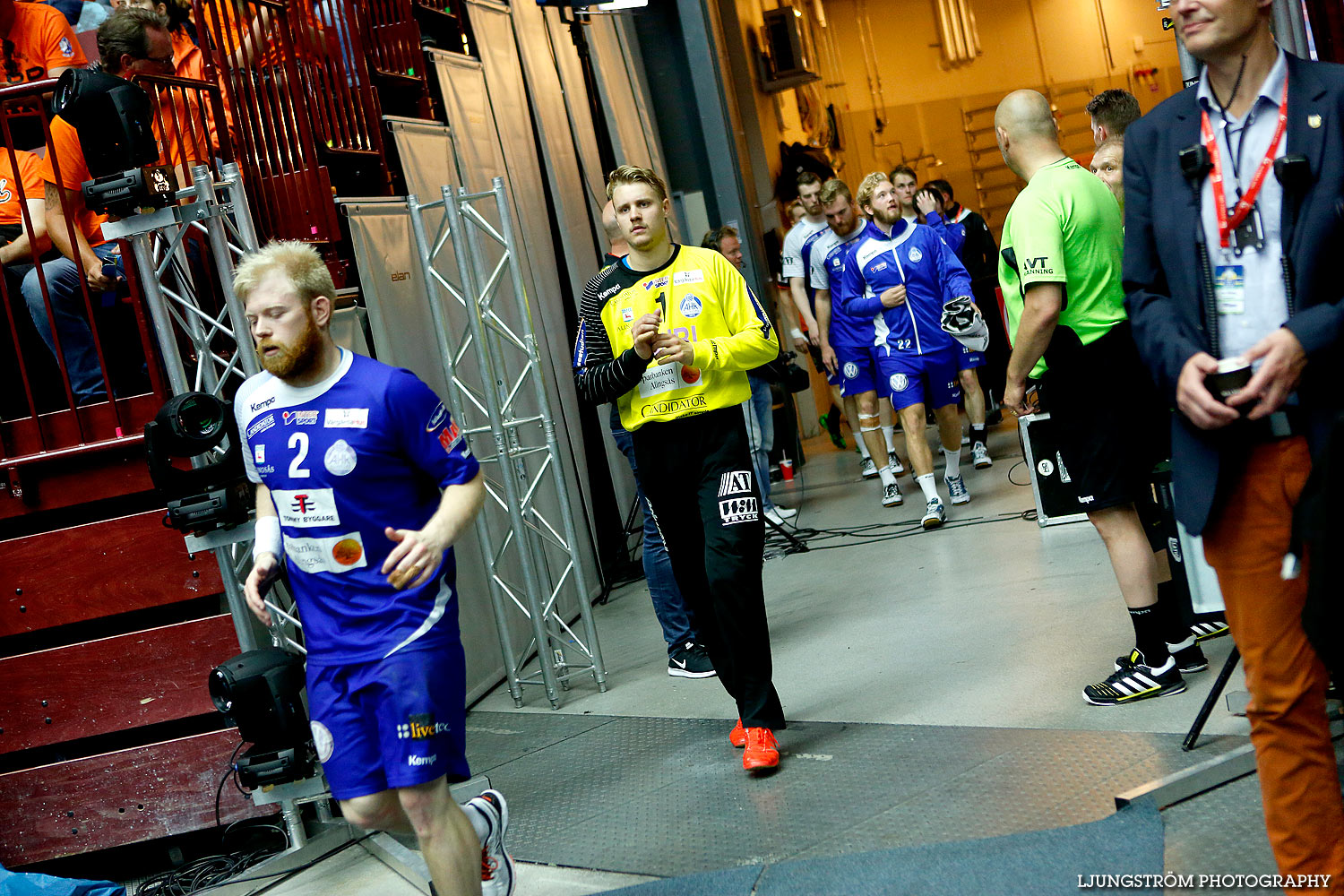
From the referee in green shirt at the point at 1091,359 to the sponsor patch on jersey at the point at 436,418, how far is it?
1818 millimetres

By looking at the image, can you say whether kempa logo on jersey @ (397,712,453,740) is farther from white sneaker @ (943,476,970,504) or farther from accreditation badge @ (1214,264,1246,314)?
white sneaker @ (943,476,970,504)

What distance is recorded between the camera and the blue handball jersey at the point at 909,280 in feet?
23.3

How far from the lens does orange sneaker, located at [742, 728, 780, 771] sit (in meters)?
3.75

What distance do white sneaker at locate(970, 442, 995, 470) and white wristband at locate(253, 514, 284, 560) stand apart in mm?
6634

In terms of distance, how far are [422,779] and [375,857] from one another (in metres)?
1.49

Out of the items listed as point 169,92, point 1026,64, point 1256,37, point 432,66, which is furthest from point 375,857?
point 1026,64

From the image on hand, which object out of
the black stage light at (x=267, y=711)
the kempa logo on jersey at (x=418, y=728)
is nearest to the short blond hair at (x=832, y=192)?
the black stage light at (x=267, y=711)

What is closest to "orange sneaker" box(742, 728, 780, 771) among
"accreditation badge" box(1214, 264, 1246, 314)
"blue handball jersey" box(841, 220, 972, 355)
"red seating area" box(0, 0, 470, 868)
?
"red seating area" box(0, 0, 470, 868)

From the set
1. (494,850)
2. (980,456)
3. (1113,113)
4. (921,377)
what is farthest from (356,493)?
(980,456)

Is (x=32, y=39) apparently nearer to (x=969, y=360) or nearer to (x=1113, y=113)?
(x=1113, y=113)

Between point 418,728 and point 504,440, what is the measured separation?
2677 mm

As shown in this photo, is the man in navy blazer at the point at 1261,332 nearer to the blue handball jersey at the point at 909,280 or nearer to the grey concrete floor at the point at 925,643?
the grey concrete floor at the point at 925,643

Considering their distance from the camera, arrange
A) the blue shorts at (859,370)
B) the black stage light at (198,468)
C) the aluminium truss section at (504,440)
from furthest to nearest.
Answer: the blue shorts at (859,370) → the aluminium truss section at (504,440) → the black stage light at (198,468)

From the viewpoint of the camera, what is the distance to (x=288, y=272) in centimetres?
279
